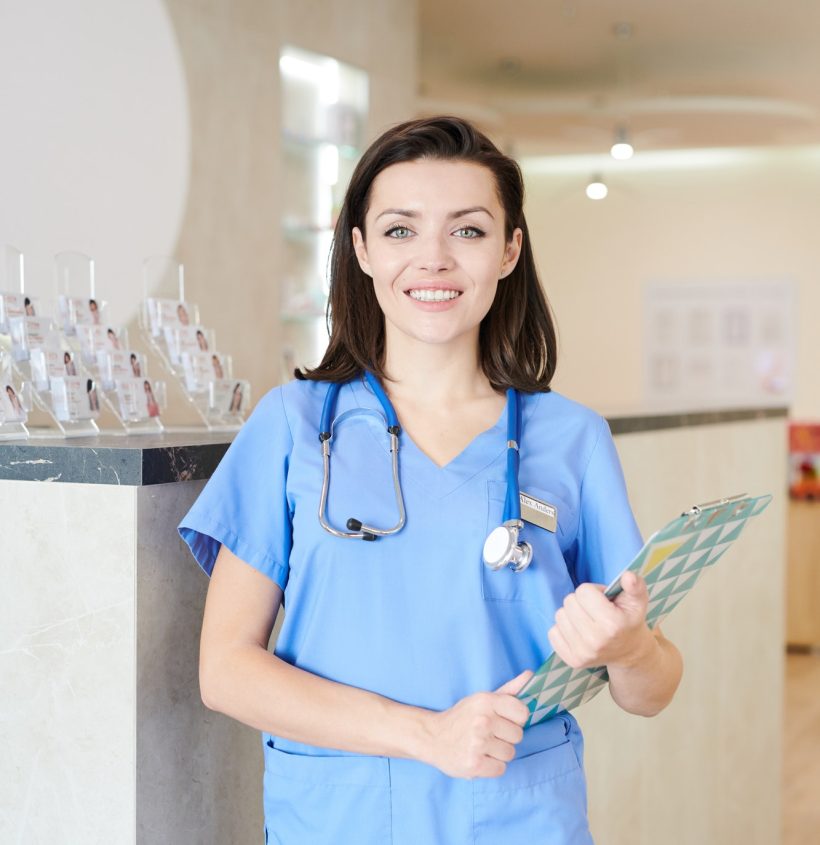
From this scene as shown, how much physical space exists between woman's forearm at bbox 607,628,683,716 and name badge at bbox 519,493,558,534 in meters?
0.16

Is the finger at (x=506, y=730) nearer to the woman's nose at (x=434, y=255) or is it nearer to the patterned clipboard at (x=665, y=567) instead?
the patterned clipboard at (x=665, y=567)

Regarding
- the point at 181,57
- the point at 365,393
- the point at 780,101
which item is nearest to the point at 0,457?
the point at 365,393

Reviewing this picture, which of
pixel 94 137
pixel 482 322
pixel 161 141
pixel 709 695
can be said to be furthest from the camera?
pixel 161 141

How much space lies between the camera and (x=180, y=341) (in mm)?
2180

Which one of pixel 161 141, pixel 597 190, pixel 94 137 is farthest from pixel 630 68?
pixel 94 137

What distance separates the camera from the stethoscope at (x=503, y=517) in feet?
4.01

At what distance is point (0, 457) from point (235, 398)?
24.8 inches

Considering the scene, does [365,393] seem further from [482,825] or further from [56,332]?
[56,332]

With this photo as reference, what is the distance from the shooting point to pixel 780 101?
7633 millimetres

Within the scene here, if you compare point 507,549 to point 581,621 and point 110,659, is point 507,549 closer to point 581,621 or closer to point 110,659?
point 581,621

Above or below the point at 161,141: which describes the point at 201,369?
below

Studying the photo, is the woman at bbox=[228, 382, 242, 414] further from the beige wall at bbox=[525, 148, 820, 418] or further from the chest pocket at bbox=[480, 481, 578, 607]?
the beige wall at bbox=[525, 148, 820, 418]

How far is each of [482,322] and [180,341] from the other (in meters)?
0.84

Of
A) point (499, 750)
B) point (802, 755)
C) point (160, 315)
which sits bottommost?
point (802, 755)
